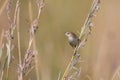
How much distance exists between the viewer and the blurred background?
3.05m

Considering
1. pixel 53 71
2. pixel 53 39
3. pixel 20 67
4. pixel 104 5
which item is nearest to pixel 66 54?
pixel 53 39

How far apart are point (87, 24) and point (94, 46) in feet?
6.59

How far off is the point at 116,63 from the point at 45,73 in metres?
1.03

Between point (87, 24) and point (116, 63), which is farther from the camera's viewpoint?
point (116, 63)

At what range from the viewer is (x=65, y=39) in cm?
370

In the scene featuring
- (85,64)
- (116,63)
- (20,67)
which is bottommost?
(116,63)

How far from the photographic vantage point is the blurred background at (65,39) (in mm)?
3051

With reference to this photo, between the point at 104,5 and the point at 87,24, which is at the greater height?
the point at 87,24

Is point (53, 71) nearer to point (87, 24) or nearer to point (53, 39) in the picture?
point (53, 39)

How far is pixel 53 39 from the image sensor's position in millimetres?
3654

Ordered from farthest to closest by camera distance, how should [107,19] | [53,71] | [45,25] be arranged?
[107,19] < [45,25] < [53,71]

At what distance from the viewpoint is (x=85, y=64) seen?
10.2 ft

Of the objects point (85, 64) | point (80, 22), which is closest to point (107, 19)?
point (80, 22)

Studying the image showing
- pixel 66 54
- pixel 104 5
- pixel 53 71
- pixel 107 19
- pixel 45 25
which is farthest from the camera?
pixel 104 5
